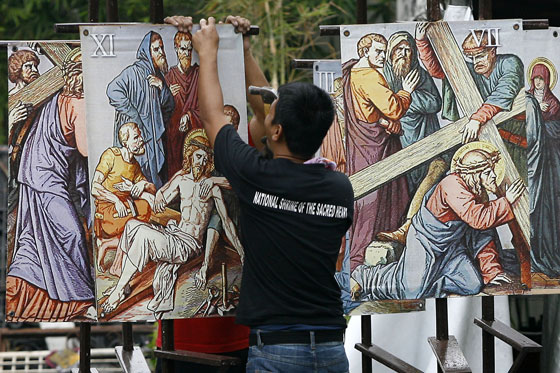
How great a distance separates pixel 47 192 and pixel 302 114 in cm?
95

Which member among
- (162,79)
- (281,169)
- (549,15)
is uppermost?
(549,15)

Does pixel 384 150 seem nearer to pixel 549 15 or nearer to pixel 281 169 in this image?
pixel 281 169

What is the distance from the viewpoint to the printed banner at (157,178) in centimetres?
306

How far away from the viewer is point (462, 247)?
3.29 m

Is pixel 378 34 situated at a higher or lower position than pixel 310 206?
higher

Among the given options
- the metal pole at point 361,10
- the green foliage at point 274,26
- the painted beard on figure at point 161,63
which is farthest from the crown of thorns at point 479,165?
the green foliage at point 274,26

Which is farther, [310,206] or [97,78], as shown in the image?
[97,78]

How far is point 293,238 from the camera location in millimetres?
2727

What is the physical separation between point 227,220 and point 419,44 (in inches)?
35.7

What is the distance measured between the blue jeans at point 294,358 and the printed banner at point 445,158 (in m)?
0.58

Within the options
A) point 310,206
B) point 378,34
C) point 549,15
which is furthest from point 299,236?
point 549,15

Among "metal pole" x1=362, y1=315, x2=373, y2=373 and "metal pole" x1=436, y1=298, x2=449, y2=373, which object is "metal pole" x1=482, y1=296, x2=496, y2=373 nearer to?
"metal pole" x1=436, y1=298, x2=449, y2=373

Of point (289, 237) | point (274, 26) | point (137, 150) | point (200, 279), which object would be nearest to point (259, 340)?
point (289, 237)

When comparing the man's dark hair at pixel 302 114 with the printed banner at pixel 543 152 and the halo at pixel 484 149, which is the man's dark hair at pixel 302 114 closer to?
the halo at pixel 484 149
